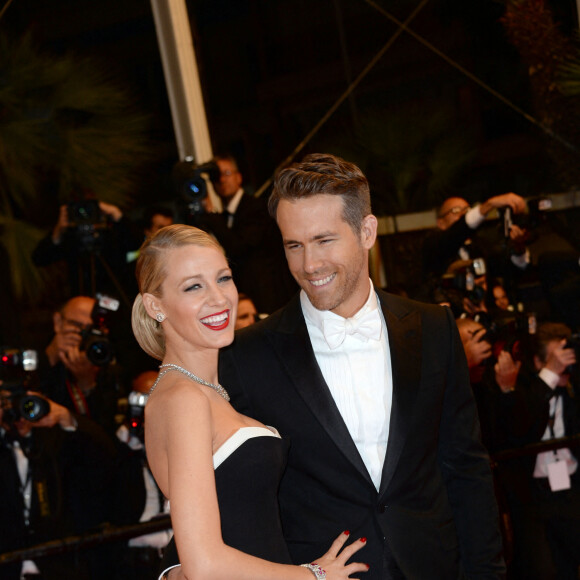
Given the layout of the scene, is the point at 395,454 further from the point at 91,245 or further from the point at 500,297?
the point at 91,245

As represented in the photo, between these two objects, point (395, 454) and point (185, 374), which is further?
point (395, 454)

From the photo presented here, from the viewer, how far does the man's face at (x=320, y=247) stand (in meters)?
2.10

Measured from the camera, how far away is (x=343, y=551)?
188 cm

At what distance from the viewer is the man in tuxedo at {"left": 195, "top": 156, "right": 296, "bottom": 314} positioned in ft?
14.2

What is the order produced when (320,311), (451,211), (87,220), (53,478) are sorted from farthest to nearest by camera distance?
(451,211), (87,220), (53,478), (320,311)

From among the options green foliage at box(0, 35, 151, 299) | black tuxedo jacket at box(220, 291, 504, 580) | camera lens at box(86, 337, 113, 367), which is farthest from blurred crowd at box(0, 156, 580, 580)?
black tuxedo jacket at box(220, 291, 504, 580)

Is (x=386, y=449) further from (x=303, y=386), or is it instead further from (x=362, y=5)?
(x=362, y=5)

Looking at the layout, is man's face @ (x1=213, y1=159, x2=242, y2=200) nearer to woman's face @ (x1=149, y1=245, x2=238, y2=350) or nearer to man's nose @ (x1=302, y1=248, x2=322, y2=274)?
man's nose @ (x1=302, y1=248, x2=322, y2=274)

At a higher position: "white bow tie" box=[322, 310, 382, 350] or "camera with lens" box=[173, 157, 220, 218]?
"camera with lens" box=[173, 157, 220, 218]

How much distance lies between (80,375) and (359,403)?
85.5 inches

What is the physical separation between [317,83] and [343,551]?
12.4ft

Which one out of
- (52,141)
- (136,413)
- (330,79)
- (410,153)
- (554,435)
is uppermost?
(330,79)

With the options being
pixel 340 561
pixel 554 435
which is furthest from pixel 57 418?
pixel 554 435

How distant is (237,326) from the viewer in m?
3.87
